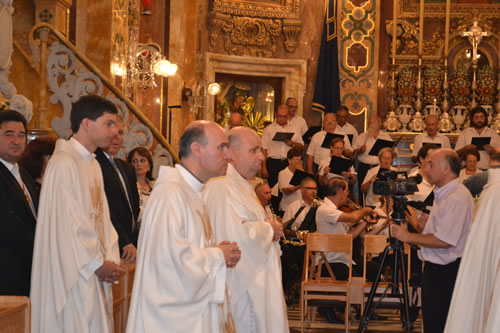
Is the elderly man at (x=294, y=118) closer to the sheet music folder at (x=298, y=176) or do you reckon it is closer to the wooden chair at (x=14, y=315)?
the sheet music folder at (x=298, y=176)

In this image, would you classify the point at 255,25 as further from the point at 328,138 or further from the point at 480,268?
the point at 480,268

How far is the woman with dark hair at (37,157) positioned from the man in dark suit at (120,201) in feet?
1.21

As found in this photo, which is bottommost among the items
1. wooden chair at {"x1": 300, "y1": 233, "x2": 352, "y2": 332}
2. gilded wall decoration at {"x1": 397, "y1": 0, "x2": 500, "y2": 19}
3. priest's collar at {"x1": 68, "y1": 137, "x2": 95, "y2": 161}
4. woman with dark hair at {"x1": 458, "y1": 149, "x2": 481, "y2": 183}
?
wooden chair at {"x1": 300, "y1": 233, "x2": 352, "y2": 332}

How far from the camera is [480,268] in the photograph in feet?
15.5

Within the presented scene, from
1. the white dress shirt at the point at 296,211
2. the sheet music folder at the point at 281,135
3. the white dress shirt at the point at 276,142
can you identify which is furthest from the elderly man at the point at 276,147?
the white dress shirt at the point at 296,211

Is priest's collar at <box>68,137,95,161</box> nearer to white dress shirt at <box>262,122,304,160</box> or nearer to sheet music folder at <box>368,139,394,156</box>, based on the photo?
sheet music folder at <box>368,139,394,156</box>

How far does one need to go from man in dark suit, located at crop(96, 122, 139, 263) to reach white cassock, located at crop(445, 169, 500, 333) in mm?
2240

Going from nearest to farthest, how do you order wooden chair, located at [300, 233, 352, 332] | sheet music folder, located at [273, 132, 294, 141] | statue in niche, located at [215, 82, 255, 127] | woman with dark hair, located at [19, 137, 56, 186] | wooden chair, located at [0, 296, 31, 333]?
wooden chair, located at [0, 296, 31, 333] → woman with dark hair, located at [19, 137, 56, 186] → wooden chair, located at [300, 233, 352, 332] → sheet music folder, located at [273, 132, 294, 141] → statue in niche, located at [215, 82, 255, 127]

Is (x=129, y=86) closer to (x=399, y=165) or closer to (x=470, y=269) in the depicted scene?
(x=399, y=165)

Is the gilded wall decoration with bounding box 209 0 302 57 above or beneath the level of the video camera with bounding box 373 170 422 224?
above

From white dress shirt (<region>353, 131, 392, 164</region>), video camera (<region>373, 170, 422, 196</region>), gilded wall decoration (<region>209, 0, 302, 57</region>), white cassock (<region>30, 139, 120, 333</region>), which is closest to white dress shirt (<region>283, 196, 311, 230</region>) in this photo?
white dress shirt (<region>353, 131, 392, 164</region>)

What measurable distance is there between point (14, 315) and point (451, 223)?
140 inches

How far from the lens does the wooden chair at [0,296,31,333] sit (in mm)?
3006

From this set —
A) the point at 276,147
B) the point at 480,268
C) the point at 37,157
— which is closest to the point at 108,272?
the point at 37,157
